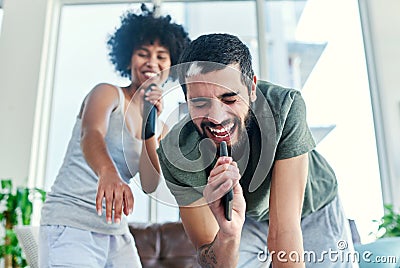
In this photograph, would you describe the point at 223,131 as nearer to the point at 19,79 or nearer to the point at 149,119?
the point at 149,119

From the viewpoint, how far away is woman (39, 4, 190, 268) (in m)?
0.67

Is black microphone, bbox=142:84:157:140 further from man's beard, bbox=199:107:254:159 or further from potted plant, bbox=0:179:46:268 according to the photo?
potted plant, bbox=0:179:46:268

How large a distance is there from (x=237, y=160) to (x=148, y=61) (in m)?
0.38

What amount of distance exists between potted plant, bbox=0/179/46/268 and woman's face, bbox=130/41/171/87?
0.71 meters

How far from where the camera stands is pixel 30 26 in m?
1.58

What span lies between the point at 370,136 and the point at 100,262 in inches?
40.6

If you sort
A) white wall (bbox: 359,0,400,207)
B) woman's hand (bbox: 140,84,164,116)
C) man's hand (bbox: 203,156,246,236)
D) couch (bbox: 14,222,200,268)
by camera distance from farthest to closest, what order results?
white wall (bbox: 359,0,400,207), couch (bbox: 14,222,200,268), woman's hand (bbox: 140,84,164,116), man's hand (bbox: 203,156,246,236)

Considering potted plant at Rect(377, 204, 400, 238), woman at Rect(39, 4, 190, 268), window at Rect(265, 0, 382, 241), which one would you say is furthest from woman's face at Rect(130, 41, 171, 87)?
potted plant at Rect(377, 204, 400, 238)

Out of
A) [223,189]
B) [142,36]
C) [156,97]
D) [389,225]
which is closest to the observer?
[223,189]

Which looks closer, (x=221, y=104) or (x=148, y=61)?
(x=221, y=104)

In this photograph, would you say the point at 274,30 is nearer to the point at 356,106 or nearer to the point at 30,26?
the point at 356,106

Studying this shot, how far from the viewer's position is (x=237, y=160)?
555mm

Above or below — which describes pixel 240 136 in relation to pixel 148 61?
below

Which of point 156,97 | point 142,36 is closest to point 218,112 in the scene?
point 156,97
